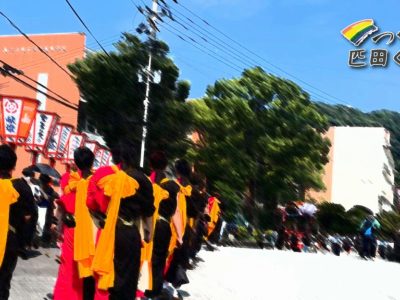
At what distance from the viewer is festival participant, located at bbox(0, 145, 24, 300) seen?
650 centimetres

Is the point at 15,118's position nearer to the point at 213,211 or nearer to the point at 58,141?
the point at 58,141

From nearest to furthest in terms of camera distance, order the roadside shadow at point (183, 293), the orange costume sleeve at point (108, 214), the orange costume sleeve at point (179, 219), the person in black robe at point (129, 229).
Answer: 1. the orange costume sleeve at point (108, 214)
2. the person in black robe at point (129, 229)
3. the orange costume sleeve at point (179, 219)
4. the roadside shadow at point (183, 293)

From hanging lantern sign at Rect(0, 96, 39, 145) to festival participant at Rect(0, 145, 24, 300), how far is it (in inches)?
655

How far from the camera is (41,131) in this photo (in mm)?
26156

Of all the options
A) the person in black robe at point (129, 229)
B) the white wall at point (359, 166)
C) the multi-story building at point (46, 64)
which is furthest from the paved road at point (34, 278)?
the white wall at point (359, 166)

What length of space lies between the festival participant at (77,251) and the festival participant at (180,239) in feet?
7.11

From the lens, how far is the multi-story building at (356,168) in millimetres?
61719

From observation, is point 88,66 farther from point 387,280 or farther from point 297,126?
point 387,280

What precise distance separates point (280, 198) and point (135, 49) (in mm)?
10408

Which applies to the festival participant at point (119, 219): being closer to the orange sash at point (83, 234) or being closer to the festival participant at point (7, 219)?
the orange sash at point (83, 234)

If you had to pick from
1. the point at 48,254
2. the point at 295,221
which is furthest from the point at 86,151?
the point at 295,221

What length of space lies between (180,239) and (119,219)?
8.64 ft

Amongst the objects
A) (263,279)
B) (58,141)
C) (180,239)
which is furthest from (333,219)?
(180,239)

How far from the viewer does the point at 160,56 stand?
113 feet
